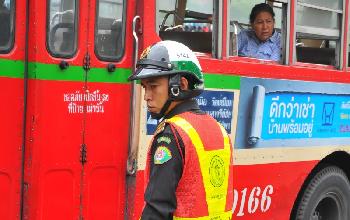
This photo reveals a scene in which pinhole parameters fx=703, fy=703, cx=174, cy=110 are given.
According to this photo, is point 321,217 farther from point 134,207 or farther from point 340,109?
point 134,207

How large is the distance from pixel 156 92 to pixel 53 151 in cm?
138

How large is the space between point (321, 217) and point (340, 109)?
1.07 m

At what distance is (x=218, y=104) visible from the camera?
5180 mm

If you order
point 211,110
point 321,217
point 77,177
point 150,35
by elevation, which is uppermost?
point 150,35

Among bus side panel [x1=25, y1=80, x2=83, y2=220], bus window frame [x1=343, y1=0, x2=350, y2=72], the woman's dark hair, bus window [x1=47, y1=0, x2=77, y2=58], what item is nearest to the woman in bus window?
the woman's dark hair

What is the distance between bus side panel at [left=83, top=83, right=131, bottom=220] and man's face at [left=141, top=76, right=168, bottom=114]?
4.54ft

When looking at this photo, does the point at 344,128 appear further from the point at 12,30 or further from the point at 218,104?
the point at 12,30

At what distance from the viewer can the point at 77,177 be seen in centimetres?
427

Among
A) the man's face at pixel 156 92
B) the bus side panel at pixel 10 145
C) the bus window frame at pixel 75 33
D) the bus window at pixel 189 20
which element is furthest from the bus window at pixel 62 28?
the man's face at pixel 156 92

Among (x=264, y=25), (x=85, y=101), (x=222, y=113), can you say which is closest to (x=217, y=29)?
(x=222, y=113)

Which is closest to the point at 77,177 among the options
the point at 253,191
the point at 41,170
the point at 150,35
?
the point at 41,170

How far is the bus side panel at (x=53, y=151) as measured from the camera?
4.07 metres

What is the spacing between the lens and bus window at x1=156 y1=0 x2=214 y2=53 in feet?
16.8

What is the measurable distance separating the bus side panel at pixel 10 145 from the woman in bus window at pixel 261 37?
2.25 m
